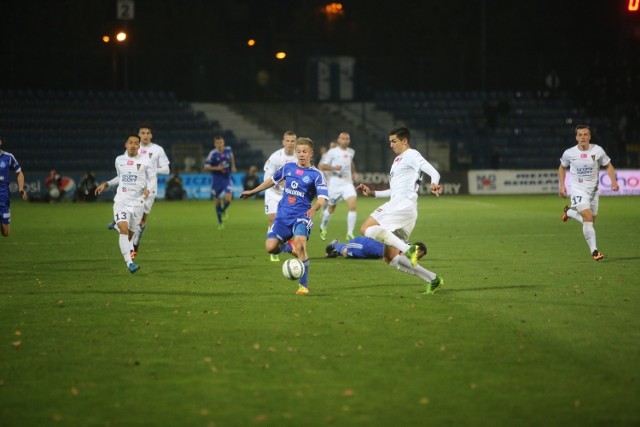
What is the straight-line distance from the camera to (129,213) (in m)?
15.8

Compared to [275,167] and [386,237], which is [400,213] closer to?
[386,237]

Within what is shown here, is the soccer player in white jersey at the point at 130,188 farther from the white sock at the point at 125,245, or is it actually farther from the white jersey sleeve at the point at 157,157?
the white jersey sleeve at the point at 157,157

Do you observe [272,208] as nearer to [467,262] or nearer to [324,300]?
[467,262]

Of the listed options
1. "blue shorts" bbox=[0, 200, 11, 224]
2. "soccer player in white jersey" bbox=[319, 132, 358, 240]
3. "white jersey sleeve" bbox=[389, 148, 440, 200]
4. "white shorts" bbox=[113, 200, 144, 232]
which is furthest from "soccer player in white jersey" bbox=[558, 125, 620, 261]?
"blue shorts" bbox=[0, 200, 11, 224]

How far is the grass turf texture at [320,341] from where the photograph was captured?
278 inches

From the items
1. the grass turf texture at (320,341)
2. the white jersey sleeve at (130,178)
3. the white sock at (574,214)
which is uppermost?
the white jersey sleeve at (130,178)

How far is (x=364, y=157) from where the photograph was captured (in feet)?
151

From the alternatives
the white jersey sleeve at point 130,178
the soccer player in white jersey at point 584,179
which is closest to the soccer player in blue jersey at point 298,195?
the white jersey sleeve at point 130,178

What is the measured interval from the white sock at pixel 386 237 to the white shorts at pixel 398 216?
128 mm

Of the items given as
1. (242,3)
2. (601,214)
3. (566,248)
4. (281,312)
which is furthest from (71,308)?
(242,3)

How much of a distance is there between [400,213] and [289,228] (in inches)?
62.6

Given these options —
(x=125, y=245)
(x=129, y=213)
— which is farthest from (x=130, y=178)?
(x=125, y=245)

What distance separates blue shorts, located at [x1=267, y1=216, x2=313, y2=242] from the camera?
1295 cm

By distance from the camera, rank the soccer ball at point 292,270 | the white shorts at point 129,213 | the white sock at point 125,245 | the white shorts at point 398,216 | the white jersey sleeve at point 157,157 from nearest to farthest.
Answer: the soccer ball at point 292,270 < the white shorts at point 398,216 < the white sock at point 125,245 < the white shorts at point 129,213 < the white jersey sleeve at point 157,157
